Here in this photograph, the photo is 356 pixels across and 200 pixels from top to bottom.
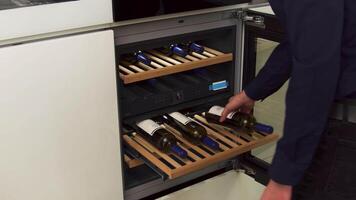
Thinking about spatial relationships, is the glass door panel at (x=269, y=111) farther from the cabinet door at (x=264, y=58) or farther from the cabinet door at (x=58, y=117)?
the cabinet door at (x=58, y=117)

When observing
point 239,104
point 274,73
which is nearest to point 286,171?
point 274,73

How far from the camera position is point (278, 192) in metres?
1.10

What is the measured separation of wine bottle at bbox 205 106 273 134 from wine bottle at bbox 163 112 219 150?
0.08m

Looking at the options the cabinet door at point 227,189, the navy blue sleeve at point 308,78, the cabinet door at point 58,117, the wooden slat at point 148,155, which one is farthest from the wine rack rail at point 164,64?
the navy blue sleeve at point 308,78

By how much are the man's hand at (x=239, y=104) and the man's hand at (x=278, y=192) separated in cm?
45

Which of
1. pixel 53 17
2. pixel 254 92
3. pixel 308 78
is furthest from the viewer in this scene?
pixel 254 92

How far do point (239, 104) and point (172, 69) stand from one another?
24 cm

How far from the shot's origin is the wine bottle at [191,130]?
1.59 m

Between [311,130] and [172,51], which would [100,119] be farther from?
[311,130]

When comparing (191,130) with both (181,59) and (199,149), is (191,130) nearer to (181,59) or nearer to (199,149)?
(199,149)

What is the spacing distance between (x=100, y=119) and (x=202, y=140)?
36cm

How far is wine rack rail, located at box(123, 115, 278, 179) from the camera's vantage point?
1.48 m

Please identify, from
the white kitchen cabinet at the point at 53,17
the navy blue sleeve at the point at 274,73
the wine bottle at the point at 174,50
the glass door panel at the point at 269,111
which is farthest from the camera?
the glass door panel at the point at 269,111

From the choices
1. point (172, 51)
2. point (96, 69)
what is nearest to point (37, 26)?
point (96, 69)
